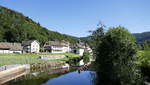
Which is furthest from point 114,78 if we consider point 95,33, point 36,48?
point 36,48

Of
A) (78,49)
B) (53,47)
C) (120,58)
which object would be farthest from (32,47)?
(120,58)

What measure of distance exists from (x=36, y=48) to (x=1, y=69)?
88.9 meters

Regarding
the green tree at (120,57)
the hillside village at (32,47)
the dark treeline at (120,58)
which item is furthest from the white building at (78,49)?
the green tree at (120,57)

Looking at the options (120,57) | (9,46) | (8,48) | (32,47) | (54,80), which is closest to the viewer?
(120,57)

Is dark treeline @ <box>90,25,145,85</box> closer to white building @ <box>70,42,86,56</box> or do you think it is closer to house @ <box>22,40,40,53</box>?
house @ <box>22,40,40,53</box>

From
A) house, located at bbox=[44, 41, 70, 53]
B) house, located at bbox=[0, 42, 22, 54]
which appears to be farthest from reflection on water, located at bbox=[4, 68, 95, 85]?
house, located at bbox=[44, 41, 70, 53]

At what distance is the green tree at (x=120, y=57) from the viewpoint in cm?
2553

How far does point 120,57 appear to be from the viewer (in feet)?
83.9

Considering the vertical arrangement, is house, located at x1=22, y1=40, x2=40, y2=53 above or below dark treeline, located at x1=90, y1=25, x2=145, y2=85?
above

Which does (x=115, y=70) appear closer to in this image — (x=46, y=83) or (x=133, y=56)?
(x=133, y=56)

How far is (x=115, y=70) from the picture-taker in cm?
2598

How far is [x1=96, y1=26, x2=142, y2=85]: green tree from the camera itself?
25.5m

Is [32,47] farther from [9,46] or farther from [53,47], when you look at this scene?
[9,46]

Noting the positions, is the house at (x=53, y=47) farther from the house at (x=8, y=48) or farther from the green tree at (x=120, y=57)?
the green tree at (x=120, y=57)
